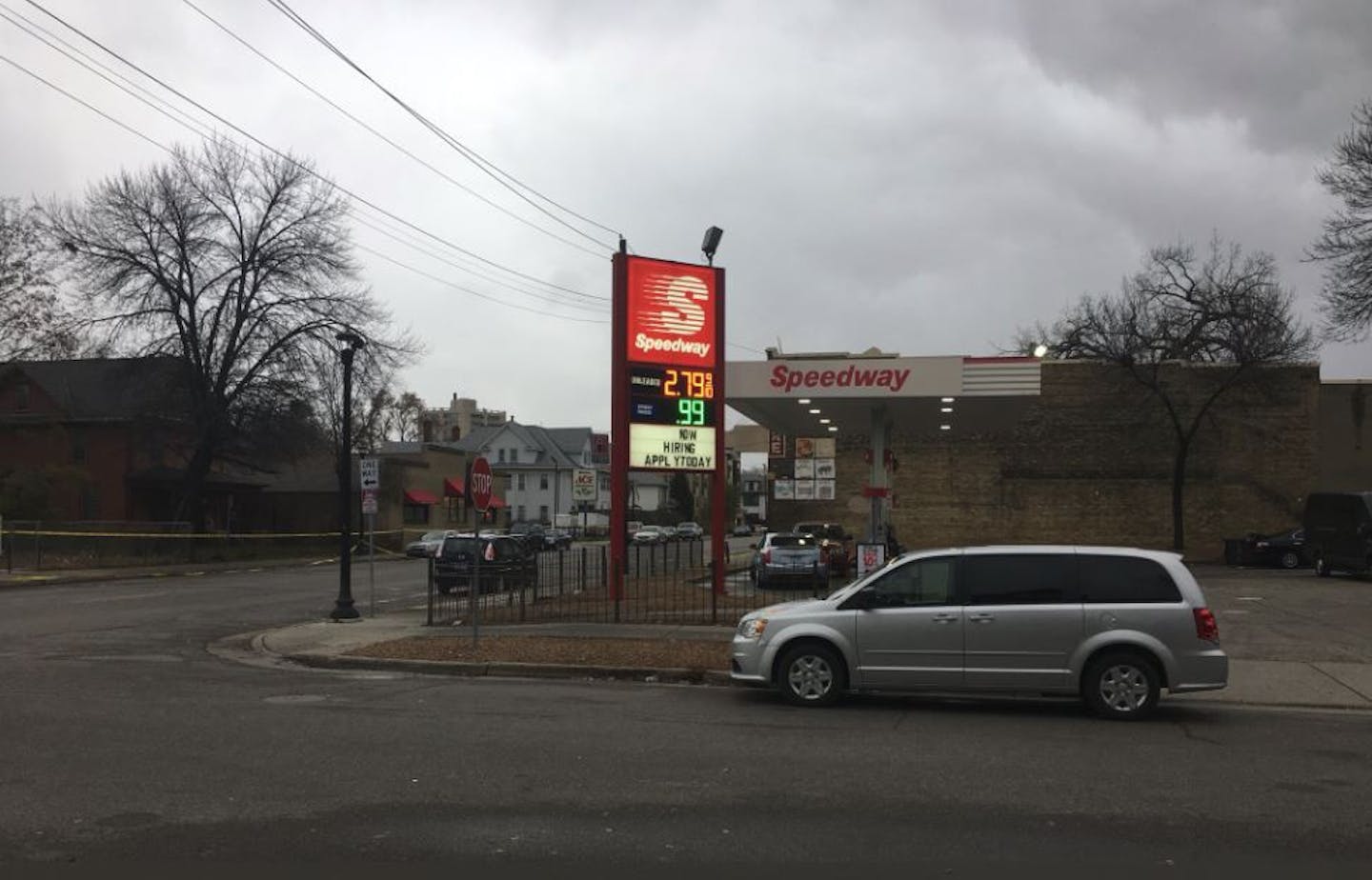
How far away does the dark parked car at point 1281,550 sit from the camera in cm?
3669

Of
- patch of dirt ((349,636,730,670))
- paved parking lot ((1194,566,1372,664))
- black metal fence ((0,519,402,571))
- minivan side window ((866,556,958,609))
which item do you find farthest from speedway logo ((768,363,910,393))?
black metal fence ((0,519,402,571))

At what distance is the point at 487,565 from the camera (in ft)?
79.6

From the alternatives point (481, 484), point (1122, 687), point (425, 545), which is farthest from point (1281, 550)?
point (425, 545)

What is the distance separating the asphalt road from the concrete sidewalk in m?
0.67

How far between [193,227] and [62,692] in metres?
34.0

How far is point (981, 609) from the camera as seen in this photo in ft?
34.5

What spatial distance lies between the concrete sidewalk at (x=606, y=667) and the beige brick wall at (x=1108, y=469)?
32.4m

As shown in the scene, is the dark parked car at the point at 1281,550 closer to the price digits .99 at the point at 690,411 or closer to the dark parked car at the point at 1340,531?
the dark parked car at the point at 1340,531

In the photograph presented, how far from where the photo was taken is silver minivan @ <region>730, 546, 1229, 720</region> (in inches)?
401

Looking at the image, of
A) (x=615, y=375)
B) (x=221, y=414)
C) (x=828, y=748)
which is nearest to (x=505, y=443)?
(x=221, y=414)

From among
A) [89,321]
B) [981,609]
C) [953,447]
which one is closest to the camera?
[981,609]

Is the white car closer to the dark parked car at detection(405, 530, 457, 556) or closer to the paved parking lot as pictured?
the dark parked car at detection(405, 530, 457, 556)

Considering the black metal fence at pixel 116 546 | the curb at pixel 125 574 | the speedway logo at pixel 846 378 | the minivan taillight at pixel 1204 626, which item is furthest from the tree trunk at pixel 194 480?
the minivan taillight at pixel 1204 626

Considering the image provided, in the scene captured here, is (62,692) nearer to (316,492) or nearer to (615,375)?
(615,375)
